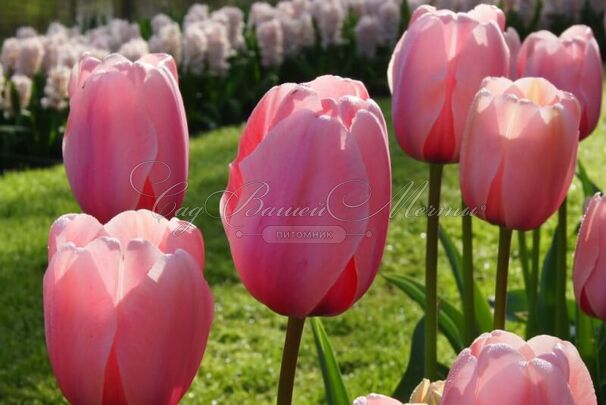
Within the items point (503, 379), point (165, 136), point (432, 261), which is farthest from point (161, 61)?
point (503, 379)

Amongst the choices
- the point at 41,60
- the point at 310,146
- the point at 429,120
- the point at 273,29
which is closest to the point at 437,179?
the point at 429,120

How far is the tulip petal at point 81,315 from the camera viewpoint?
903 millimetres

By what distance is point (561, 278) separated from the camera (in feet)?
6.35

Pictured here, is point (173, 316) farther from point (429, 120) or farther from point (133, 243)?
point (429, 120)

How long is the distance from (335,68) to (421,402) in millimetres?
6488

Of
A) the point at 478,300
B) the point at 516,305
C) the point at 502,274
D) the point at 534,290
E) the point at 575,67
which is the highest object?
the point at 575,67

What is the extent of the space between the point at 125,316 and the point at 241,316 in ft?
9.50

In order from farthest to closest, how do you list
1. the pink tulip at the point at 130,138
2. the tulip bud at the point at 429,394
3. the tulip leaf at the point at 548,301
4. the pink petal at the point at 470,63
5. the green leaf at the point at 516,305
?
1. the green leaf at the point at 516,305
2. the tulip leaf at the point at 548,301
3. the pink petal at the point at 470,63
4. the pink tulip at the point at 130,138
5. the tulip bud at the point at 429,394

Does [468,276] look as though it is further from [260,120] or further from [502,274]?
[260,120]

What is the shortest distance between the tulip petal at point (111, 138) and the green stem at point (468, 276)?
0.53 meters

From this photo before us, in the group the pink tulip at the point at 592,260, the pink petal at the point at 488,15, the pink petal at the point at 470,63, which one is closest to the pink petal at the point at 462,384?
the pink tulip at the point at 592,260

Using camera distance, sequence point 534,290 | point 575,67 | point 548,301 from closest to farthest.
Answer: point 575,67 < point 534,290 < point 548,301

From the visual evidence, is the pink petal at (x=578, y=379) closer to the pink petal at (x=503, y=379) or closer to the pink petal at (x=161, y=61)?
the pink petal at (x=503, y=379)

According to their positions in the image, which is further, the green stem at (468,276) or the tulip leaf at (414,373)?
the tulip leaf at (414,373)
